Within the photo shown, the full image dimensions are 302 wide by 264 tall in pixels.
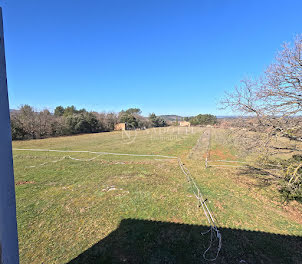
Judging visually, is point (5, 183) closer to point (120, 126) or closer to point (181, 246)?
point (181, 246)

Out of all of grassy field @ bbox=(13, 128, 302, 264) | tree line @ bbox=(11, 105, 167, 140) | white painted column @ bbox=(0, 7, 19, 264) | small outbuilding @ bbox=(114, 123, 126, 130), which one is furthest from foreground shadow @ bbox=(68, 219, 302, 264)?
small outbuilding @ bbox=(114, 123, 126, 130)

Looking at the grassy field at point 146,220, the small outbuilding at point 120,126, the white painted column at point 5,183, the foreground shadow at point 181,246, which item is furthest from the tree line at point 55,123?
the white painted column at point 5,183

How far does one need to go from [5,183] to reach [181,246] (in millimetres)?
3157

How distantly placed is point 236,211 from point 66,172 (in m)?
7.15

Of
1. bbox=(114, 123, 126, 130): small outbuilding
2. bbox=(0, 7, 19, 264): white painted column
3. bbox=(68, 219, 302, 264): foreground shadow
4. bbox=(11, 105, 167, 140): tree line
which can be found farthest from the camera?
bbox=(114, 123, 126, 130): small outbuilding

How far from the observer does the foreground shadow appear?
8.52 feet

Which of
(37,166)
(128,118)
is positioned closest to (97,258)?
(37,166)

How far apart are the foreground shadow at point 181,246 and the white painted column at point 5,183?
2170 mm

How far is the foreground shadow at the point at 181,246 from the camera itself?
2.60 m

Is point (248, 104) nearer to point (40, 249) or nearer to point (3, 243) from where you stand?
point (3, 243)

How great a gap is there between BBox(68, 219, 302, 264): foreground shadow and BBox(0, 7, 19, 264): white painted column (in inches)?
85.4

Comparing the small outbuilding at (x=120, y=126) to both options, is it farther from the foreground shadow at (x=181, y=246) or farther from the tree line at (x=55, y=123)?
the foreground shadow at (x=181, y=246)

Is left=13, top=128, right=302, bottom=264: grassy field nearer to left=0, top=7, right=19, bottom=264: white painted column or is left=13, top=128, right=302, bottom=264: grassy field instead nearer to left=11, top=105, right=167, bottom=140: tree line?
Result: left=0, top=7, right=19, bottom=264: white painted column

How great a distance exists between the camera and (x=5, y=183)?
36.4 inches
